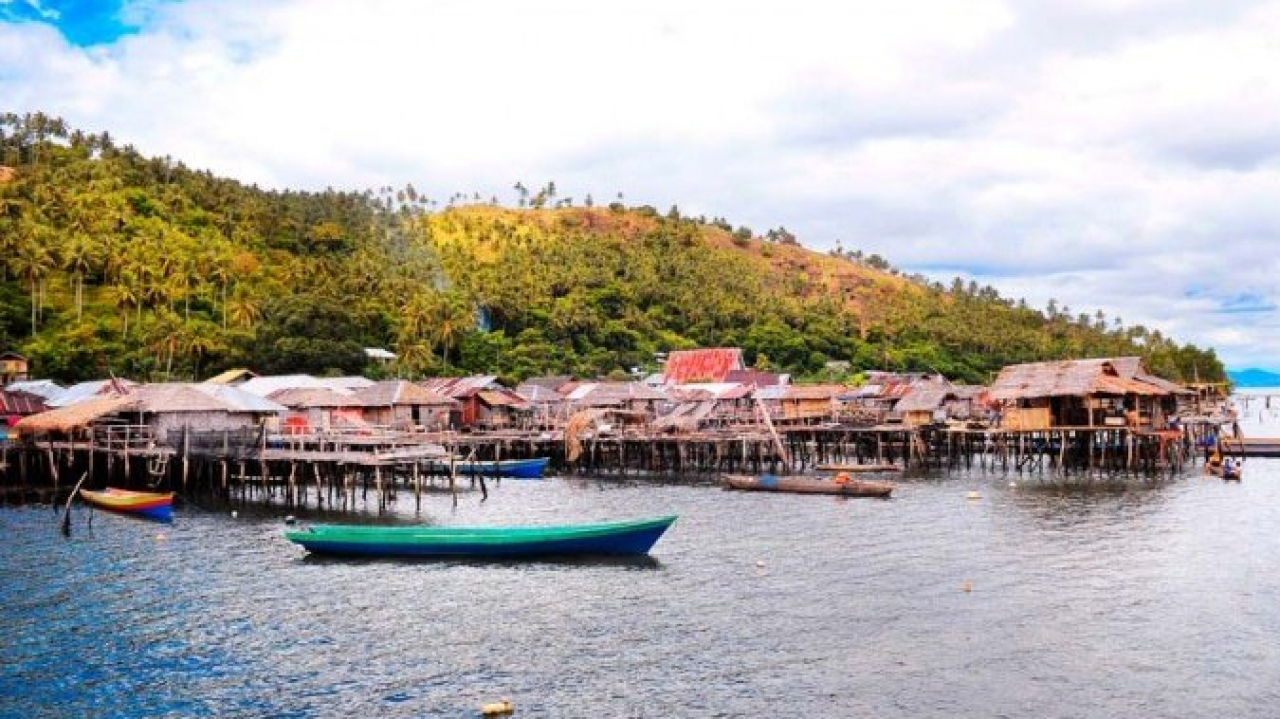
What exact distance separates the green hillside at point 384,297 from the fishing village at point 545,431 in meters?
10.4

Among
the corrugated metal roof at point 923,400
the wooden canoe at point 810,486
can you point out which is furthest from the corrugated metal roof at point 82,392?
the corrugated metal roof at point 923,400

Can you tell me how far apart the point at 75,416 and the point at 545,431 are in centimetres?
2589

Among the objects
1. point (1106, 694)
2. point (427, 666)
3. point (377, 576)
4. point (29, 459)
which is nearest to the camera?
point (1106, 694)

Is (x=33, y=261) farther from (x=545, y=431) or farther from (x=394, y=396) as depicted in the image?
(x=545, y=431)

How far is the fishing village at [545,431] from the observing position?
4716cm

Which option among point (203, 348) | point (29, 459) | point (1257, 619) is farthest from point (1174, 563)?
point (203, 348)

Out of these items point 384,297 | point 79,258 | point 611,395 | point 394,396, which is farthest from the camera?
point 384,297

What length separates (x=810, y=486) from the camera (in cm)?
4653

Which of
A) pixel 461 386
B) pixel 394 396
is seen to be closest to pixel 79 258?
pixel 461 386

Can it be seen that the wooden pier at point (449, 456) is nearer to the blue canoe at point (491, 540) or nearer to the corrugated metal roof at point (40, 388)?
the corrugated metal roof at point (40, 388)

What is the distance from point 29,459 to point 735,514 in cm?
3600

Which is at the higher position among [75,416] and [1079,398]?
[1079,398]

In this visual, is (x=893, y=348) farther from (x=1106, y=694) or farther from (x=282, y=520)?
(x=1106, y=694)

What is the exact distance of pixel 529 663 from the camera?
20.9 meters
